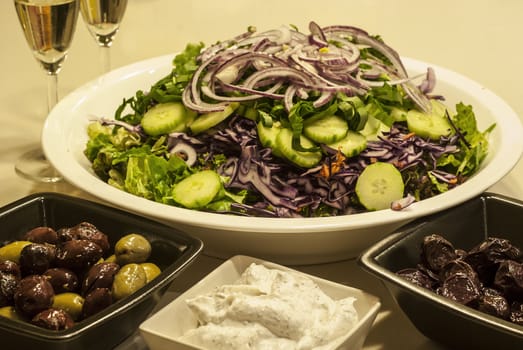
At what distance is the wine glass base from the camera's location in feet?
8.32

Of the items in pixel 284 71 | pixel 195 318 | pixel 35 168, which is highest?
pixel 284 71

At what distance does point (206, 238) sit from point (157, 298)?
1.04 ft

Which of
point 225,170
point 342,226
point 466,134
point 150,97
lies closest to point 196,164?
point 225,170

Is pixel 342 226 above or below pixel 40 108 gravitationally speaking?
above

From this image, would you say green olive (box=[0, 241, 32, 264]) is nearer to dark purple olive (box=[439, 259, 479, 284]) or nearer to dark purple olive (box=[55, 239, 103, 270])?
dark purple olive (box=[55, 239, 103, 270])

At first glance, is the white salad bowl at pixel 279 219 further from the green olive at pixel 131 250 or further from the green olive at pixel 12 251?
the green olive at pixel 12 251

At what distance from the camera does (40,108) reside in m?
2.99

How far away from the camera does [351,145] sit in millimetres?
2176

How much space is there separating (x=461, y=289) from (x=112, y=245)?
72 cm

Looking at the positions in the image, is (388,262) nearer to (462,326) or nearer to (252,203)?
(462,326)

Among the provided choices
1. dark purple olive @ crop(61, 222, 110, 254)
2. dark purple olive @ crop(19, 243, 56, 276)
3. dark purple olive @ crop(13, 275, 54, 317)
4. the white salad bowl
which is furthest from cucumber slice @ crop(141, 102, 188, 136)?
dark purple olive @ crop(13, 275, 54, 317)

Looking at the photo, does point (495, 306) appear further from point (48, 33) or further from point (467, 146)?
point (48, 33)

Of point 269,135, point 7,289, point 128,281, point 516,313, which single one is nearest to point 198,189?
point 269,135

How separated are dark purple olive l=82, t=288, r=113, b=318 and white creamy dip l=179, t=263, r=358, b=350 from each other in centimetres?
15
